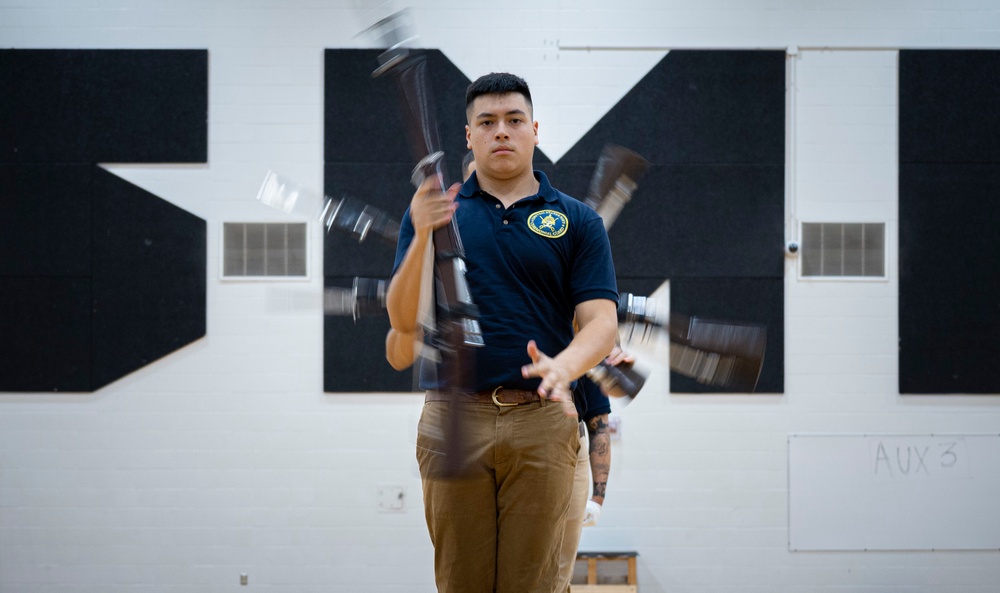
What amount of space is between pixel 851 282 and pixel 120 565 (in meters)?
4.12

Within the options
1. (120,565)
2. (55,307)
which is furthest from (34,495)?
(55,307)

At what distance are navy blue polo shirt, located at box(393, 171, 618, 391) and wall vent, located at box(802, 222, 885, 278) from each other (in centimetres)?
266

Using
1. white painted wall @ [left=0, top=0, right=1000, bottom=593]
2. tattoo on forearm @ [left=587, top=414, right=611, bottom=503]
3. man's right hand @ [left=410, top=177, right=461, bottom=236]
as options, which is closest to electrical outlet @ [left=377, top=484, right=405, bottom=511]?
white painted wall @ [left=0, top=0, right=1000, bottom=593]

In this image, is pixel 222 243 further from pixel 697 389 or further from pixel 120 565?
pixel 697 389

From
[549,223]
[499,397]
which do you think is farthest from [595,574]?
[549,223]

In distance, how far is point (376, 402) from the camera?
399 cm

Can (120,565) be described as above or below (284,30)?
below

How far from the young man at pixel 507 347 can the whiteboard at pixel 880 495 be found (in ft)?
9.02

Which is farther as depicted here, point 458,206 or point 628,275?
point 628,275

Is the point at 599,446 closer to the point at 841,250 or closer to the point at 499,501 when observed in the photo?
the point at 499,501

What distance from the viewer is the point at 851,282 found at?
4004mm

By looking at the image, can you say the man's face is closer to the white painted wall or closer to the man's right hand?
the man's right hand

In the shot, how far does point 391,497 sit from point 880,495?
2.55m

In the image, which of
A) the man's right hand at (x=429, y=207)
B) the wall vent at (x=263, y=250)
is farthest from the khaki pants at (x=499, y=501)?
the wall vent at (x=263, y=250)
